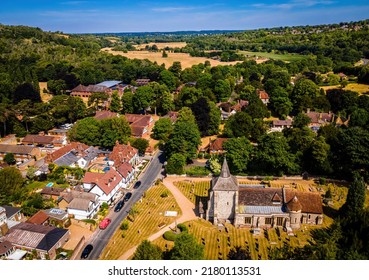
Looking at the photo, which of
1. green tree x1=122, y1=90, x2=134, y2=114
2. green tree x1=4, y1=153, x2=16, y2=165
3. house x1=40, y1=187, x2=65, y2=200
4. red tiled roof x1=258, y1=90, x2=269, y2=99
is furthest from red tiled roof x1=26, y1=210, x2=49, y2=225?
red tiled roof x1=258, y1=90, x2=269, y2=99

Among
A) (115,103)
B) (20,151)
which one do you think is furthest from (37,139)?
(115,103)

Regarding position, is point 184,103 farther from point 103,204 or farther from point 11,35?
point 11,35

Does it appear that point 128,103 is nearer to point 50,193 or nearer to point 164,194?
point 50,193

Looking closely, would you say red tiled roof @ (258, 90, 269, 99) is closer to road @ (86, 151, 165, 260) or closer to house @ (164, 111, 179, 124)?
house @ (164, 111, 179, 124)

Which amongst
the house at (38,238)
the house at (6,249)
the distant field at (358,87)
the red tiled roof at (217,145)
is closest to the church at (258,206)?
the house at (38,238)

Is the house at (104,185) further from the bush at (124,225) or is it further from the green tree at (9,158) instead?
the green tree at (9,158)

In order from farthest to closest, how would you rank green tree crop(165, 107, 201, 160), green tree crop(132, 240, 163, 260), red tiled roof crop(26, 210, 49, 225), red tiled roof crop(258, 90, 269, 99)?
red tiled roof crop(258, 90, 269, 99) < green tree crop(165, 107, 201, 160) < red tiled roof crop(26, 210, 49, 225) < green tree crop(132, 240, 163, 260)

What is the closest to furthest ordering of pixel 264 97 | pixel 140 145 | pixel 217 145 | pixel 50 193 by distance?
pixel 50 193, pixel 217 145, pixel 140 145, pixel 264 97
